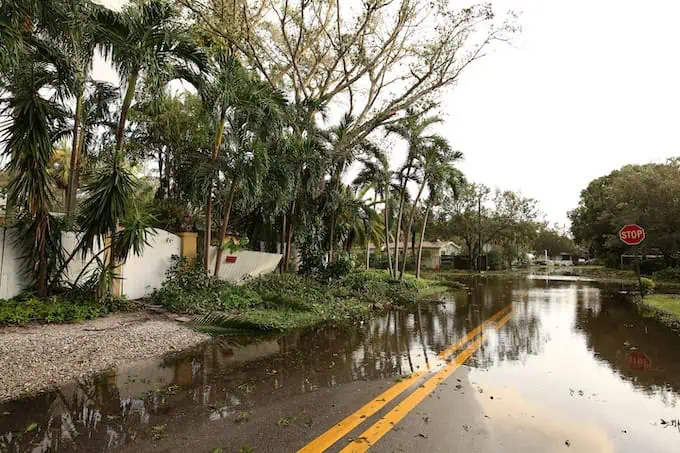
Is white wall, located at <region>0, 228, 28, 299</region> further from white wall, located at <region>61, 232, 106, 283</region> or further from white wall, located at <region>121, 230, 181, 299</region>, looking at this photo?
white wall, located at <region>121, 230, 181, 299</region>

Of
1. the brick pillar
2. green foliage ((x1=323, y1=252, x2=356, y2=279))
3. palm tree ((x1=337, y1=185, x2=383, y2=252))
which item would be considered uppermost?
palm tree ((x1=337, y1=185, x2=383, y2=252))

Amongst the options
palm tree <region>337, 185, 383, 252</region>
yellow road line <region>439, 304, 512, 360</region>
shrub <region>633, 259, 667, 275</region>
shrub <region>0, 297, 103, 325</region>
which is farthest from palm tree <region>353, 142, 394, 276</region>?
shrub <region>633, 259, 667, 275</region>

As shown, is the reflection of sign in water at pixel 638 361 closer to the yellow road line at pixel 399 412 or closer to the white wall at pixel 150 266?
the yellow road line at pixel 399 412

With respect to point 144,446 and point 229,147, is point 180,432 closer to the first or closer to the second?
point 144,446

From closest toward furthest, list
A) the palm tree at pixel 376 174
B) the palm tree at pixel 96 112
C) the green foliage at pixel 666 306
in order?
the palm tree at pixel 96 112
the green foliage at pixel 666 306
the palm tree at pixel 376 174

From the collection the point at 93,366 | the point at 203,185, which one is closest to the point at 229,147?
the point at 203,185

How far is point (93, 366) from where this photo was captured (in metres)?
5.60

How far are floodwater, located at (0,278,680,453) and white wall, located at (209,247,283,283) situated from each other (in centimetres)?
534

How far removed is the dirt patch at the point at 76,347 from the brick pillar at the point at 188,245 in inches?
146

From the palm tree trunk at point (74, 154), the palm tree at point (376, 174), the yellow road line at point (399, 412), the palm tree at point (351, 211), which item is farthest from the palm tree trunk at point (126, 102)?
the palm tree at point (376, 174)

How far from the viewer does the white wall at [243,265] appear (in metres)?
13.2

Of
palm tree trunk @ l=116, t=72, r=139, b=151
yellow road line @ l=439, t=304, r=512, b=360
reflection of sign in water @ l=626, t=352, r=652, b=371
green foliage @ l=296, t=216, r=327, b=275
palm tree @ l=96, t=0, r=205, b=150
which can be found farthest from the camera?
green foliage @ l=296, t=216, r=327, b=275

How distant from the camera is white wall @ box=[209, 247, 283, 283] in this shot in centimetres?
1320

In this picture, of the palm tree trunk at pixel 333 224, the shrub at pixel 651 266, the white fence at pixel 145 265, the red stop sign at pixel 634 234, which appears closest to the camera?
the white fence at pixel 145 265
